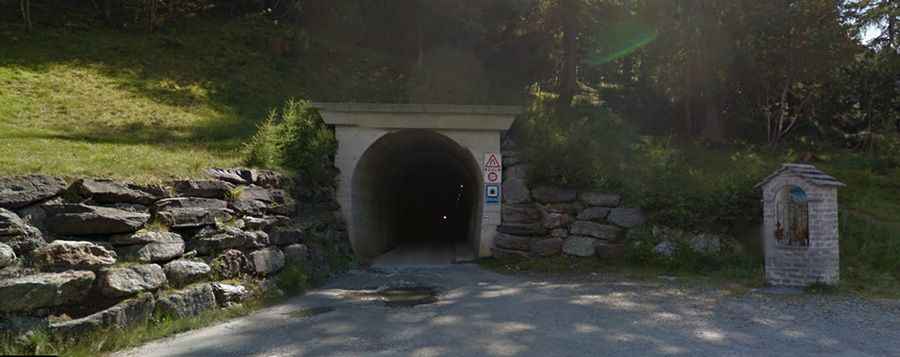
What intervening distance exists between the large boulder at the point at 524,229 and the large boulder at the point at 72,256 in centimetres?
770

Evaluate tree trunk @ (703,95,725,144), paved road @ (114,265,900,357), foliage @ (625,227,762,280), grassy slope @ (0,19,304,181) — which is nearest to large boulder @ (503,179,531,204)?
foliage @ (625,227,762,280)

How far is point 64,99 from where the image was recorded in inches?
492

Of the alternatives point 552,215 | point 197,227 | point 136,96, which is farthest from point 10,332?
point 136,96

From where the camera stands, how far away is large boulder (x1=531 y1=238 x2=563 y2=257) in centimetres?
1165

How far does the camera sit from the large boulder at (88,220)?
229 inches

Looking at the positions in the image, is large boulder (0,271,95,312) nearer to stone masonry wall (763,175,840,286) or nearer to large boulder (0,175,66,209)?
large boulder (0,175,66,209)

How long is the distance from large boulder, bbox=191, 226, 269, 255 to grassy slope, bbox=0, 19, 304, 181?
0.93m

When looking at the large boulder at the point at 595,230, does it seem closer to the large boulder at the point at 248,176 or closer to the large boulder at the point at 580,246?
the large boulder at the point at 580,246

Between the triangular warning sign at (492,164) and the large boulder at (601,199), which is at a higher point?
the triangular warning sign at (492,164)

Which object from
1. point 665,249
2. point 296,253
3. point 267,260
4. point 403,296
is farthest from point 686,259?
point 267,260

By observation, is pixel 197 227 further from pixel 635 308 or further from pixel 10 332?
pixel 635 308

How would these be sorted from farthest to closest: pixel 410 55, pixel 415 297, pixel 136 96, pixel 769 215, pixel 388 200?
pixel 410 55
pixel 388 200
pixel 136 96
pixel 769 215
pixel 415 297

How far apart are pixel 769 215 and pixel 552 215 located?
3991 millimetres

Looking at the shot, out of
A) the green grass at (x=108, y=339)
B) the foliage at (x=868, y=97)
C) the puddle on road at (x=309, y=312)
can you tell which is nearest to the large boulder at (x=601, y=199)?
the puddle on road at (x=309, y=312)
